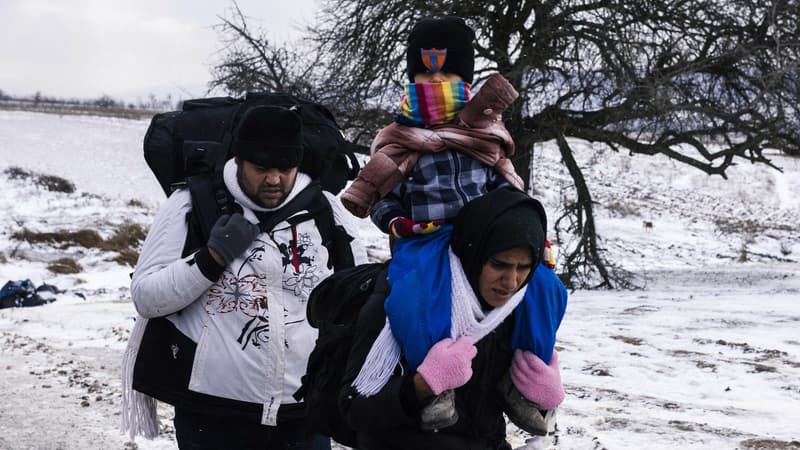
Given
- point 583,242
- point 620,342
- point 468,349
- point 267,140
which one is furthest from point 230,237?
point 583,242

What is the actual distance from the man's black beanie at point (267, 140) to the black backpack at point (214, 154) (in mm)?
154

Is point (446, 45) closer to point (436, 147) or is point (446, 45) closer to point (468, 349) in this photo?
point (436, 147)

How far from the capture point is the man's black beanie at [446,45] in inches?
94.3

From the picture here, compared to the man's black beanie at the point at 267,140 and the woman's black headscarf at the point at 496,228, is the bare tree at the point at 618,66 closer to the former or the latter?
the man's black beanie at the point at 267,140

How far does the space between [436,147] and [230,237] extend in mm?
732

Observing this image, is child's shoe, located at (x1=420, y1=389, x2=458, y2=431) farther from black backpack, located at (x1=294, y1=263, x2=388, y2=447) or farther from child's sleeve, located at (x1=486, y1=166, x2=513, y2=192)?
child's sleeve, located at (x1=486, y1=166, x2=513, y2=192)

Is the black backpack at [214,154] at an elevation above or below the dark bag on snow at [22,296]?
above

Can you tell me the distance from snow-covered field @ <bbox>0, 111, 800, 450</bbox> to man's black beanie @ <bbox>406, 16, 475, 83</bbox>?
3.68 feet

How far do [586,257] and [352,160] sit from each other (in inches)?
375

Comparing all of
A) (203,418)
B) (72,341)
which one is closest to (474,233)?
(203,418)

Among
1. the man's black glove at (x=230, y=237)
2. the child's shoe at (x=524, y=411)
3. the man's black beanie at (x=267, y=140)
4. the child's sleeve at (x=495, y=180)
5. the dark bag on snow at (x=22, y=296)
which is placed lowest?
the dark bag on snow at (x=22, y=296)

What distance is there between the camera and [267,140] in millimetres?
2629

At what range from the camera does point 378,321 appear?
200 centimetres

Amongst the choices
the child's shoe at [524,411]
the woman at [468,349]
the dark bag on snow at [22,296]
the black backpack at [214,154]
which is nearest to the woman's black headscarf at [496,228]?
the woman at [468,349]
